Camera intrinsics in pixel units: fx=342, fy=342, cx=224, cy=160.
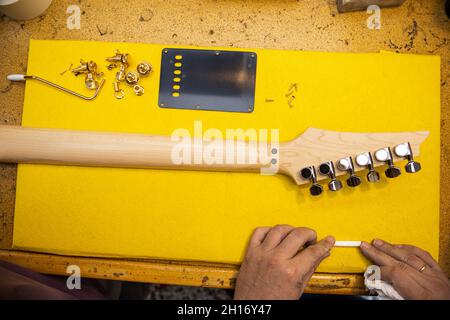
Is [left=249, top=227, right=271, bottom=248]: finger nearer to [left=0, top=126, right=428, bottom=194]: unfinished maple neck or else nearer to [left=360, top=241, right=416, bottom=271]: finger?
[left=0, top=126, right=428, bottom=194]: unfinished maple neck

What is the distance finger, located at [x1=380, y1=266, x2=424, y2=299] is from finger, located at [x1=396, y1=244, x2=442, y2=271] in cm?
8

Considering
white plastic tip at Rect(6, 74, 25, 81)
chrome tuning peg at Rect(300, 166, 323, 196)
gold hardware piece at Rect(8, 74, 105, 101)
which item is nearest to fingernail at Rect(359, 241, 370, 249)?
chrome tuning peg at Rect(300, 166, 323, 196)

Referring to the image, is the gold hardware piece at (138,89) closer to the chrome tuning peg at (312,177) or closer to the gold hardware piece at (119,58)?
the gold hardware piece at (119,58)

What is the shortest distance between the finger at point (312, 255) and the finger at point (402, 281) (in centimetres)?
17

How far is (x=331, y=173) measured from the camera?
991 mm

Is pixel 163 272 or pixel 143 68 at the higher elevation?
pixel 143 68

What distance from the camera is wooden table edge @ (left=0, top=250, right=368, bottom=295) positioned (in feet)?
3.38

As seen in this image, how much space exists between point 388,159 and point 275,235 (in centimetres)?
39

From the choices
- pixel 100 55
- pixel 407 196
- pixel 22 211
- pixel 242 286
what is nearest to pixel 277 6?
pixel 100 55

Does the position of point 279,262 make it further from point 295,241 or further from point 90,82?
point 90,82

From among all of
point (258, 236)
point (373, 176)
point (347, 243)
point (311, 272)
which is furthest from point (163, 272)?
point (373, 176)

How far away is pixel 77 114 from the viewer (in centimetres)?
110

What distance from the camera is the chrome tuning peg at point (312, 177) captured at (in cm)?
100

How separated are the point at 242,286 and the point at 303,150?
43 centimetres
